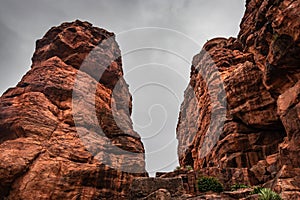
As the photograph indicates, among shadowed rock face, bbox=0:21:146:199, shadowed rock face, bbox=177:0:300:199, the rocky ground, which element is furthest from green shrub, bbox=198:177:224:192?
shadowed rock face, bbox=0:21:146:199

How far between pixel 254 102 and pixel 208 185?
17068 millimetres

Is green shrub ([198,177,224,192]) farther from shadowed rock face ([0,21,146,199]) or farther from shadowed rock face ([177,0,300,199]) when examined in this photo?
shadowed rock face ([0,21,146,199])

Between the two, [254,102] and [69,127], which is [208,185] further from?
[254,102]

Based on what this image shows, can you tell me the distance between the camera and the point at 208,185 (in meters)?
21.0

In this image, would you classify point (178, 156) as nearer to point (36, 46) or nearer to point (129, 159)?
point (129, 159)

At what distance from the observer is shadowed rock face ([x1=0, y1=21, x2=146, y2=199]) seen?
78.5ft

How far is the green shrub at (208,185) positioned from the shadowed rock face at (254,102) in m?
4.02

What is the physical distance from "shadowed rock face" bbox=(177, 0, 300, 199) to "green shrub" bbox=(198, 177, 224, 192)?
4021 millimetres

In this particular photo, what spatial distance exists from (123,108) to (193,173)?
68.3 ft

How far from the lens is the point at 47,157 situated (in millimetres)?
25312

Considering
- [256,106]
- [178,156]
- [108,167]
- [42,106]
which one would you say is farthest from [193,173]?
[178,156]

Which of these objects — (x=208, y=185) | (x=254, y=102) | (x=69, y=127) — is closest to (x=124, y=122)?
(x=69, y=127)

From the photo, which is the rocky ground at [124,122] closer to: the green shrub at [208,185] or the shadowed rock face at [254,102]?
the shadowed rock face at [254,102]

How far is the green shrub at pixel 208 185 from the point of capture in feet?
68.2
